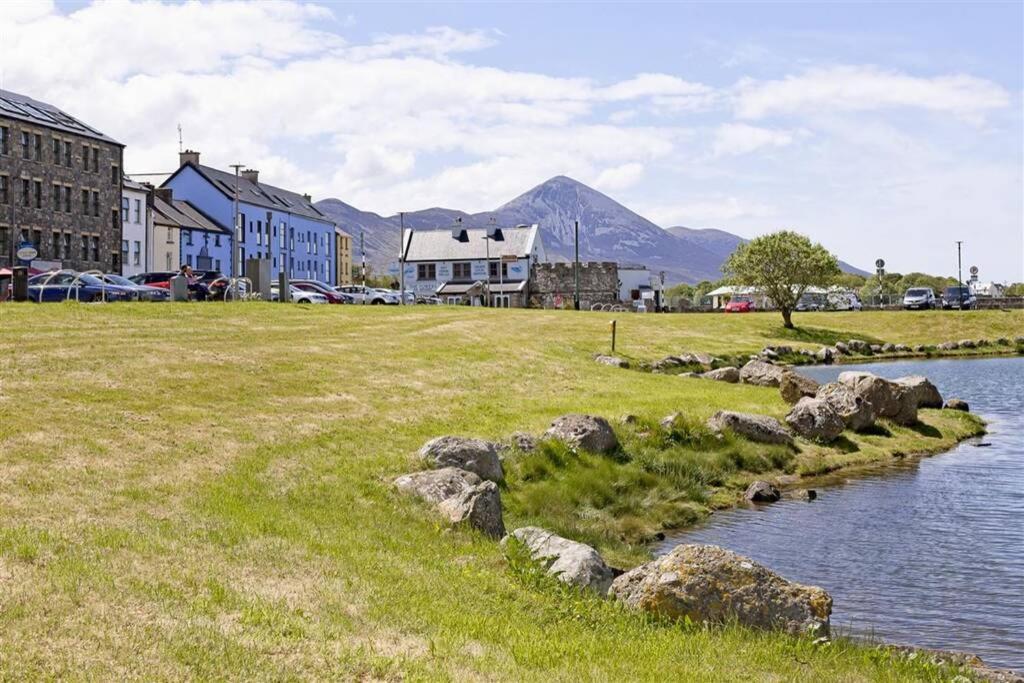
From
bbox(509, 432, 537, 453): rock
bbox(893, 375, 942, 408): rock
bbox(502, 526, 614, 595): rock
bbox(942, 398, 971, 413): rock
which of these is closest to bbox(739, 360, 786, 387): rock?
bbox(893, 375, 942, 408): rock

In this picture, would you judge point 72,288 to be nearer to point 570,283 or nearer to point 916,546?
point 916,546

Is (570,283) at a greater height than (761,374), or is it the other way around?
(570,283)

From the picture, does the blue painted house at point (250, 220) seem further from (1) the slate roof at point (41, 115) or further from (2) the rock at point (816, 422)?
(2) the rock at point (816, 422)

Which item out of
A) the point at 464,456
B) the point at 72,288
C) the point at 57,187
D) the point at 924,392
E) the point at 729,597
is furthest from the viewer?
the point at 57,187

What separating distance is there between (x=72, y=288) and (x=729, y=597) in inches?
1780

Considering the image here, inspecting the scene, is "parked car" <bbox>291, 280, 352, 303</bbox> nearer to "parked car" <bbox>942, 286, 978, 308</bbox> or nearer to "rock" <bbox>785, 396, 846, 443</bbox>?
"rock" <bbox>785, 396, 846, 443</bbox>

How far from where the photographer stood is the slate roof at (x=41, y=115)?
275 feet

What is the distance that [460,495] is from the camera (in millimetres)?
16547

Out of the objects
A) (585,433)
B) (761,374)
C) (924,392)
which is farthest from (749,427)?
(761,374)

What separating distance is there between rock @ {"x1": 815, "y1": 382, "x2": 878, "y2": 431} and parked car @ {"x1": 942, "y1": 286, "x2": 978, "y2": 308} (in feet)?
259

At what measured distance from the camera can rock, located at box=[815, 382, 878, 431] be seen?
108ft

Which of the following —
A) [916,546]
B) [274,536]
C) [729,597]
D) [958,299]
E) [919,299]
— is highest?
[958,299]

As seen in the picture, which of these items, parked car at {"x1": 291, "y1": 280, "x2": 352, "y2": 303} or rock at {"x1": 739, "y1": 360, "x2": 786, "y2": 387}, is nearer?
rock at {"x1": 739, "y1": 360, "x2": 786, "y2": 387}

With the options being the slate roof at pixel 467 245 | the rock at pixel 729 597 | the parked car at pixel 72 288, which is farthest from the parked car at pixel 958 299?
the rock at pixel 729 597
